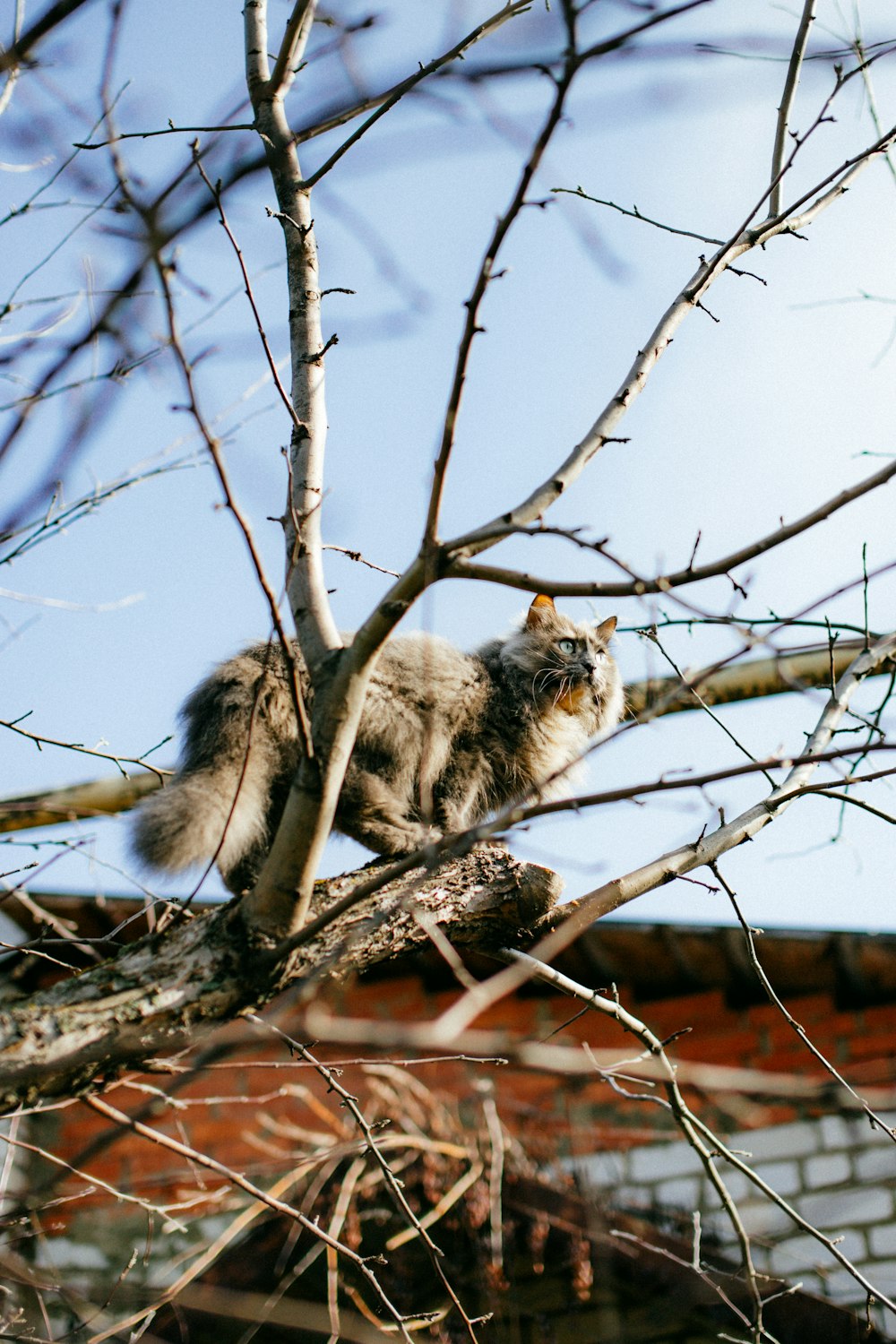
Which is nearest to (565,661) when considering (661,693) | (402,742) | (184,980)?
(661,693)

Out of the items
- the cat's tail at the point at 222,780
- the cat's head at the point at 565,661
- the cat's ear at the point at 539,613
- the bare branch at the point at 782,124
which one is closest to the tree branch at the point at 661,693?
the cat's head at the point at 565,661

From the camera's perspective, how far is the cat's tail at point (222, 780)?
2.71m

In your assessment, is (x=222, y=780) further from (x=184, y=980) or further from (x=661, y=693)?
(x=661, y=693)

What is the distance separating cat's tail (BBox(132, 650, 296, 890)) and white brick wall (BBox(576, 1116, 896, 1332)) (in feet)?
7.91

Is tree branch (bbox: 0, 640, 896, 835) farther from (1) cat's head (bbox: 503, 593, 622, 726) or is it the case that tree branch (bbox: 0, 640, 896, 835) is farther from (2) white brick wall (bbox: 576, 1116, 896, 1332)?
(2) white brick wall (bbox: 576, 1116, 896, 1332)

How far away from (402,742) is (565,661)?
111 cm

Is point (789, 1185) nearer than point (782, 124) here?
No

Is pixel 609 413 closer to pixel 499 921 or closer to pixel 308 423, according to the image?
pixel 308 423

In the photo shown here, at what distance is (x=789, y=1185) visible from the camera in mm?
5035

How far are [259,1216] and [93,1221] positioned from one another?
4.46 feet

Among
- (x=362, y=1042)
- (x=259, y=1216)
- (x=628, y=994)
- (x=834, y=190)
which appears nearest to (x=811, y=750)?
(x=834, y=190)

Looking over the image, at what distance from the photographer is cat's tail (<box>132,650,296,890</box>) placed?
271 centimetres

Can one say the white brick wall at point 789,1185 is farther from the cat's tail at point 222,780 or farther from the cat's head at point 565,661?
the cat's tail at point 222,780

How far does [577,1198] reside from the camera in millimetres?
4293
